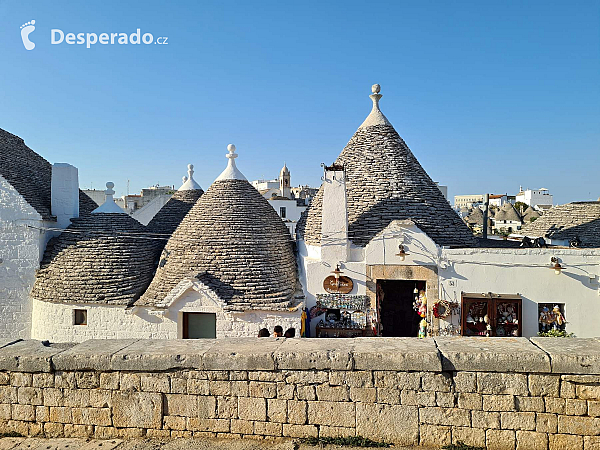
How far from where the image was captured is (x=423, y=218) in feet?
31.8

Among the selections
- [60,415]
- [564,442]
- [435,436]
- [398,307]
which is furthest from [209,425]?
[398,307]

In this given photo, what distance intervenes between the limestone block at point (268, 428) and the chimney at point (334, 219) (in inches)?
224

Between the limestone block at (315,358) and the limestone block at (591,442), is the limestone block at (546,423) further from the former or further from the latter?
the limestone block at (315,358)

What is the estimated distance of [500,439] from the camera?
3.29 meters

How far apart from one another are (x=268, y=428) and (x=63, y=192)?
1021cm

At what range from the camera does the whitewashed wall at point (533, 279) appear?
8.21 m

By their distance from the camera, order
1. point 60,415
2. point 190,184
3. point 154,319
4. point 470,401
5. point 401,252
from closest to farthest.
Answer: point 470,401, point 60,415, point 401,252, point 154,319, point 190,184

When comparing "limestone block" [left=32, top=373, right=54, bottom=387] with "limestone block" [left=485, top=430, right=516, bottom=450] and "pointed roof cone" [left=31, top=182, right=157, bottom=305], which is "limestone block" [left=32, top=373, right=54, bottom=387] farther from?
"pointed roof cone" [left=31, top=182, right=157, bottom=305]

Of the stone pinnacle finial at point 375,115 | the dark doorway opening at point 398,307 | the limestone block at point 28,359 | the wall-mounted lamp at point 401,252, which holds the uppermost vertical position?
the stone pinnacle finial at point 375,115

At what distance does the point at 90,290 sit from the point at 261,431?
7.38m

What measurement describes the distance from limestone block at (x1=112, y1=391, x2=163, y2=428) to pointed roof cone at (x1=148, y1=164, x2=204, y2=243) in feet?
27.5

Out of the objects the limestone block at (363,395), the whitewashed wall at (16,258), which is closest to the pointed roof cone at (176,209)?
the whitewashed wall at (16,258)

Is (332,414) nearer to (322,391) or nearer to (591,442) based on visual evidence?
(322,391)

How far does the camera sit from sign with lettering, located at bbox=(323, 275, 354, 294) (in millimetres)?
8906
